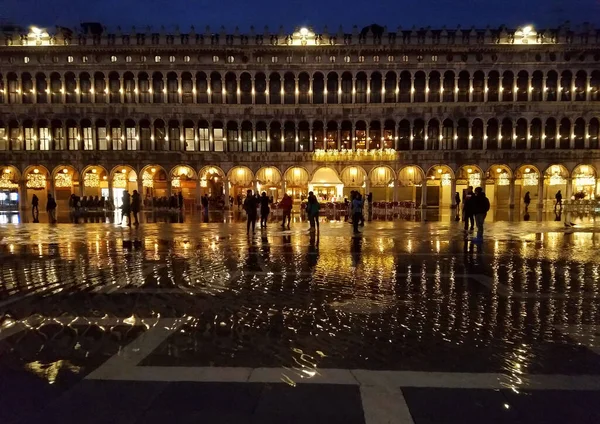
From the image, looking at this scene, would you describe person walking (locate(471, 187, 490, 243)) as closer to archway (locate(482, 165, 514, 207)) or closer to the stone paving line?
the stone paving line

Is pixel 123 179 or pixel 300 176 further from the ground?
pixel 300 176

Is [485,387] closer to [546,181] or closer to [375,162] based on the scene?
[375,162]

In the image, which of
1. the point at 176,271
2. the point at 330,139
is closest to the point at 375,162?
the point at 330,139

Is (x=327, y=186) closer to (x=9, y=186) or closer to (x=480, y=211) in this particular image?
(x=480, y=211)

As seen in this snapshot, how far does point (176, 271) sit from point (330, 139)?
106ft

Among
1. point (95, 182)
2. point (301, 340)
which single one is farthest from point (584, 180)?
point (95, 182)

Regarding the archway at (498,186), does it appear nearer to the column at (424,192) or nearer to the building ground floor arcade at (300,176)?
the building ground floor arcade at (300,176)

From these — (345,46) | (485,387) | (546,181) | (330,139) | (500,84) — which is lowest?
(485,387)

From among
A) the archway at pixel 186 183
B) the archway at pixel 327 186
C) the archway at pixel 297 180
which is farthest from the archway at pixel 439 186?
the archway at pixel 186 183

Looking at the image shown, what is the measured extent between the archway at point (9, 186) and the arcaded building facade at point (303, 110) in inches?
4.7

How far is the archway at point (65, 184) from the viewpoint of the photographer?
39531mm

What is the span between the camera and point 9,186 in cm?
3956

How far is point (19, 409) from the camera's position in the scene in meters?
3.56

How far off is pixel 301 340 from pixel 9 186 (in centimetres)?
4406
